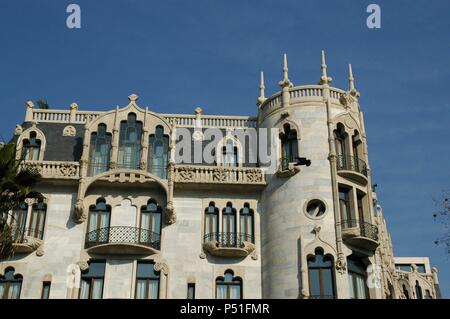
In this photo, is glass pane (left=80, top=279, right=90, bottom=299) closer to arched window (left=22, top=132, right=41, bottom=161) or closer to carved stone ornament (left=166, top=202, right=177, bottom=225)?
carved stone ornament (left=166, top=202, right=177, bottom=225)

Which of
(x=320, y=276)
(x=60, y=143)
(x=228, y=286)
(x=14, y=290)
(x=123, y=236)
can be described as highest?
(x=60, y=143)

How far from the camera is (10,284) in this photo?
36906mm

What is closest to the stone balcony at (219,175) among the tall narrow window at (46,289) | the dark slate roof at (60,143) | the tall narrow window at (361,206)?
the tall narrow window at (361,206)

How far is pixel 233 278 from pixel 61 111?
15.4m

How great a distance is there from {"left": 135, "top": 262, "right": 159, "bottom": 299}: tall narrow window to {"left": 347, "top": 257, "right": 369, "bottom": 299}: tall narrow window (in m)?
10.2

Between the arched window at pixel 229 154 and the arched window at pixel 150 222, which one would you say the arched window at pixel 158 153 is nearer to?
the arched window at pixel 150 222

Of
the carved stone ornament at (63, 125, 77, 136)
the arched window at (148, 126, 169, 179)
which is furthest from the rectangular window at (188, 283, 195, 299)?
the carved stone ornament at (63, 125, 77, 136)

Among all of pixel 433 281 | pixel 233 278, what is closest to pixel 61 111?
pixel 233 278

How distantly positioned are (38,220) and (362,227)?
58.1 ft

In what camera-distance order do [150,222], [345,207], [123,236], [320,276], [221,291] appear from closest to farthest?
1. [320,276]
2. [221,291]
3. [123,236]
4. [345,207]
5. [150,222]

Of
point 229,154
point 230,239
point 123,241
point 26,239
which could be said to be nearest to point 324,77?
point 229,154

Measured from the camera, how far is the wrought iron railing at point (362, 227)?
37.2 m

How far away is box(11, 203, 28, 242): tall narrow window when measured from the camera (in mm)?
37625

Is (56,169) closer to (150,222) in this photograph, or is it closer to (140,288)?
(150,222)
